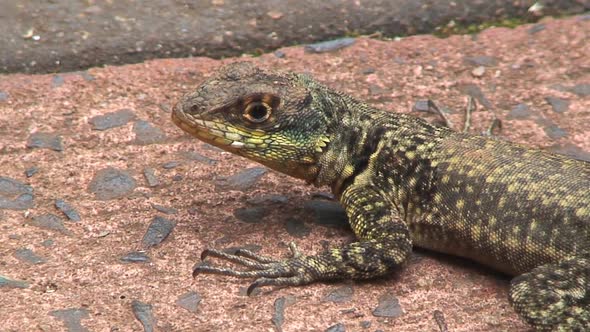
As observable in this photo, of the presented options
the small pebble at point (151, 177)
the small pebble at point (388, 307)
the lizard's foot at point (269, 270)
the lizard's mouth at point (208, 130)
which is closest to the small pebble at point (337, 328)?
the small pebble at point (388, 307)

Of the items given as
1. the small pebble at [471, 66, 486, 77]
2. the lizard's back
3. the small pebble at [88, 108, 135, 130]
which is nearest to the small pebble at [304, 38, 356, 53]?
the small pebble at [471, 66, 486, 77]

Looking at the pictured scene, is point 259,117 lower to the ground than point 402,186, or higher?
higher

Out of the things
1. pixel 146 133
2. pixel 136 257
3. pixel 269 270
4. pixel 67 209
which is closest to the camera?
pixel 269 270

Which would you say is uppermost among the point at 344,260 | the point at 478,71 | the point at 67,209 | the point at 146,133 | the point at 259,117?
the point at 259,117

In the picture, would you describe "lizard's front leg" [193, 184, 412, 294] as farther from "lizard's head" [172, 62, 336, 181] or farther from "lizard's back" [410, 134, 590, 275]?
"lizard's head" [172, 62, 336, 181]

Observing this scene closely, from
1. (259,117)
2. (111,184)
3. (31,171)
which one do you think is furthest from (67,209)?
(259,117)

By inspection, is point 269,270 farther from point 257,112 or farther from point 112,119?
point 112,119

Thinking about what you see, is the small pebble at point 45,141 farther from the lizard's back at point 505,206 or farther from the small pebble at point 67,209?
the lizard's back at point 505,206

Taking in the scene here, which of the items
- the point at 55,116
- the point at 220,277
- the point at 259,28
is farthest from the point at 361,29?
the point at 220,277
